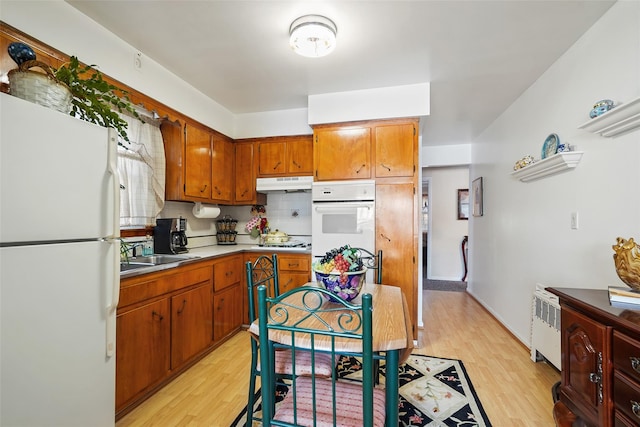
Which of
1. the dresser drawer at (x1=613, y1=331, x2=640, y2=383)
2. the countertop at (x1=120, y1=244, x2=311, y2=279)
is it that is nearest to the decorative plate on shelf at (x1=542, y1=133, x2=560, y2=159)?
the dresser drawer at (x1=613, y1=331, x2=640, y2=383)

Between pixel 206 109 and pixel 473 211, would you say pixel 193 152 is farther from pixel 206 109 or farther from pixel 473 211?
pixel 473 211

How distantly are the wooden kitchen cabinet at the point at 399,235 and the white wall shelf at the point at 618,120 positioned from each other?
1392mm

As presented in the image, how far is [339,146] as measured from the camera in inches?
121

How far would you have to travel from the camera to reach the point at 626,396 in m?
1.02

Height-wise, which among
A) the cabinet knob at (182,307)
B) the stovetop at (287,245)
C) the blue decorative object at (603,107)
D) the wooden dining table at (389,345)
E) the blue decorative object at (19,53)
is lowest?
the cabinet knob at (182,307)

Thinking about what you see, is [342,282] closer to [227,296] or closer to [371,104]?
[227,296]

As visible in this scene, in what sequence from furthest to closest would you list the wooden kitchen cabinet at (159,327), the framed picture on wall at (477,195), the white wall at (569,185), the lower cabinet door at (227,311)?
the framed picture on wall at (477,195) < the lower cabinet door at (227,311) < the wooden kitchen cabinet at (159,327) < the white wall at (569,185)

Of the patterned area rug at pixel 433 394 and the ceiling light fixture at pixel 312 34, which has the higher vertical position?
the ceiling light fixture at pixel 312 34

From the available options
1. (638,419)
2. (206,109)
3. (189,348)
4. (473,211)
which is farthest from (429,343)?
(206,109)

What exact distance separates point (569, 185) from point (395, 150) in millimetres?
1419

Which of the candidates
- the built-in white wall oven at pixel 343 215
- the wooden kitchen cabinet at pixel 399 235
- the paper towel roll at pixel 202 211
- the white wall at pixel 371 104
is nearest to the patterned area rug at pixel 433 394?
the wooden kitchen cabinet at pixel 399 235

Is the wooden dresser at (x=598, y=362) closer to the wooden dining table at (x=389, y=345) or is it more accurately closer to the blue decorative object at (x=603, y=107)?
the wooden dining table at (x=389, y=345)

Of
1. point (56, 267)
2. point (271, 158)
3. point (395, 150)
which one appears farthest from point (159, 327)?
point (395, 150)

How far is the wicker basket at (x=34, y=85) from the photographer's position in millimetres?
1255
